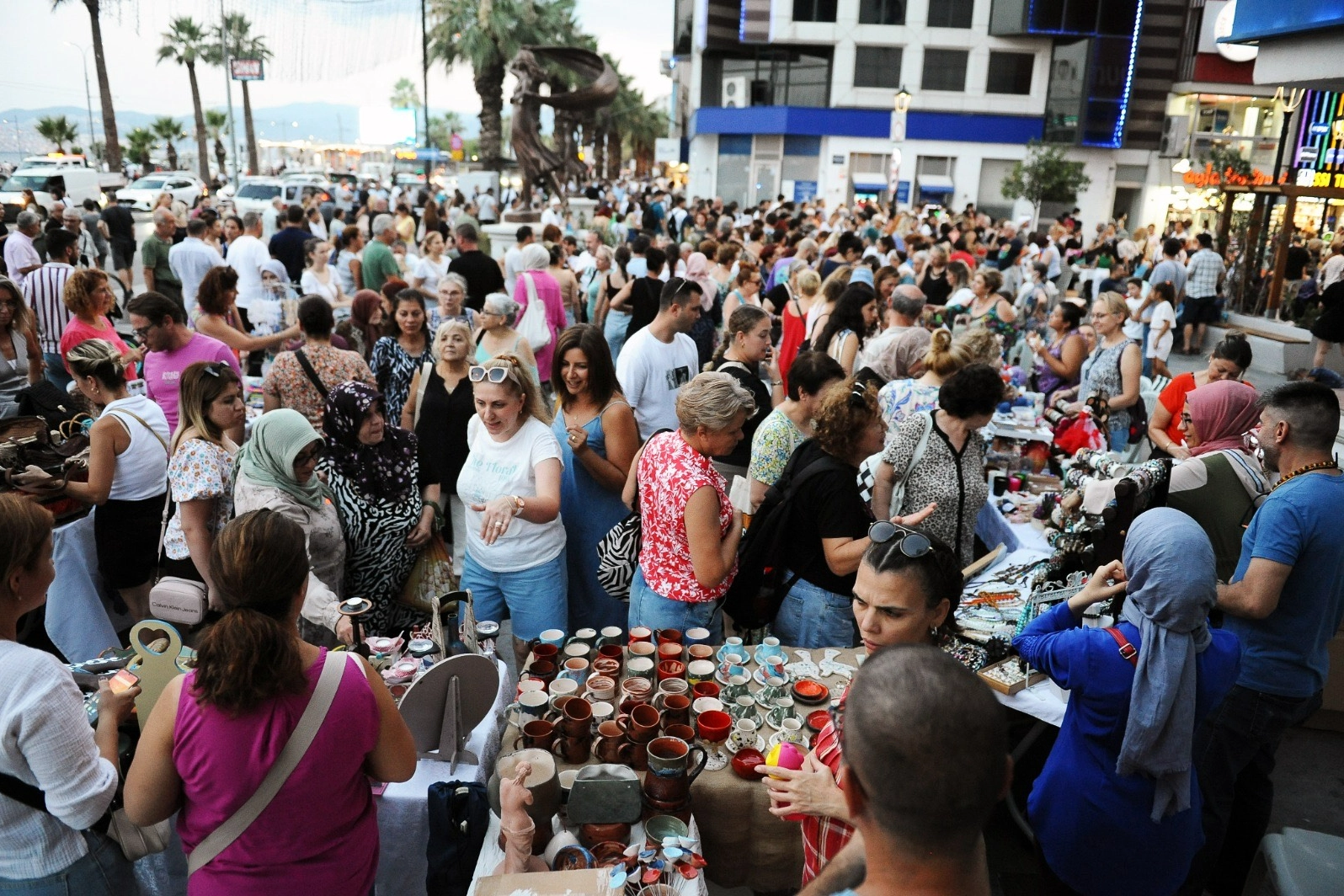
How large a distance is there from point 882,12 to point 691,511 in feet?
118

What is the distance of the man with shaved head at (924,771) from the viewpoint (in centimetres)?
124

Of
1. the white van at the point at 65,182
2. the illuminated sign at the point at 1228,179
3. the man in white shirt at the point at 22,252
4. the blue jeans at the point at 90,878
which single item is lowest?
the blue jeans at the point at 90,878

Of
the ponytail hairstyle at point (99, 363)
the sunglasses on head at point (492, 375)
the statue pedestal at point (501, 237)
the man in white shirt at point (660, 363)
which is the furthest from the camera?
the statue pedestal at point (501, 237)

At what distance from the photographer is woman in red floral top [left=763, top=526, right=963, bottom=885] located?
6.60 feet

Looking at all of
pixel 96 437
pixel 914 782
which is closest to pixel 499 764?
pixel 914 782

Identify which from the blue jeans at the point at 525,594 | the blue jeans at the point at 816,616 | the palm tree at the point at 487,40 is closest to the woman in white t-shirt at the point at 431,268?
the blue jeans at the point at 525,594

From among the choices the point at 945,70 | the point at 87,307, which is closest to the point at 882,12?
the point at 945,70

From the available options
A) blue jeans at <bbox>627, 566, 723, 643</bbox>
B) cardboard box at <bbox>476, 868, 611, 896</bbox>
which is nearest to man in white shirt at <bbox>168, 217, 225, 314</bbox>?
blue jeans at <bbox>627, 566, 723, 643</bbox>

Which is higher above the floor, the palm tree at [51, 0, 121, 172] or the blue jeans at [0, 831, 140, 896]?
the palm tree at [51, 0, 121, 172]

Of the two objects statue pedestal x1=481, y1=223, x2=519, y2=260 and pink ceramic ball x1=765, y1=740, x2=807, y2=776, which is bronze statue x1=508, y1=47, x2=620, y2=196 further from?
pink ceramic ball x1=765, y1=740, x2=807, y2=776

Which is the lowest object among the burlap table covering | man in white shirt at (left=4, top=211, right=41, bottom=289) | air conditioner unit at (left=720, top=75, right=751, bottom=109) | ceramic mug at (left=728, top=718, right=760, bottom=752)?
the burlap table covering

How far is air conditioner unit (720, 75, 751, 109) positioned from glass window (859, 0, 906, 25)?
546 cm

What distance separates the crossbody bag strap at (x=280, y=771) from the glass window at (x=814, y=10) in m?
36.8

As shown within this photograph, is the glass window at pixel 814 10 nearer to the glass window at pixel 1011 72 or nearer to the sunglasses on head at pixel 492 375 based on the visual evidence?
the glass window at pixel 1011 72
